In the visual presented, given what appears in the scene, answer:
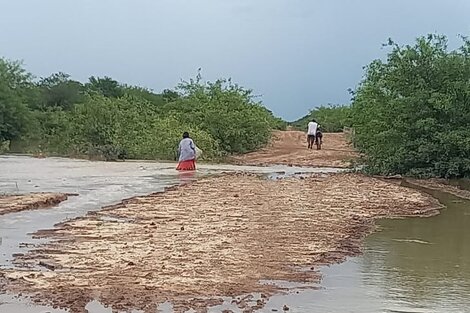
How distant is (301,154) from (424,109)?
45.1 ft

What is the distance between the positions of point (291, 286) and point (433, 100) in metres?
18.5

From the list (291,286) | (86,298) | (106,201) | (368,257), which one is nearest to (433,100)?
(106,201)

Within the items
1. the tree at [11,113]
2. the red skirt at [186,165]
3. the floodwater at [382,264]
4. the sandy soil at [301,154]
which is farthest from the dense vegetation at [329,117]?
the floodwater at [382,264]

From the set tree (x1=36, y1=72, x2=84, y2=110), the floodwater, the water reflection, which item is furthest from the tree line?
tree (x1=36, y1=72, x2=84, y2=110)

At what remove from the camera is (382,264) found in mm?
11203

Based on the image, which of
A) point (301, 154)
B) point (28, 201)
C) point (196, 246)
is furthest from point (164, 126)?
point (196, 246)

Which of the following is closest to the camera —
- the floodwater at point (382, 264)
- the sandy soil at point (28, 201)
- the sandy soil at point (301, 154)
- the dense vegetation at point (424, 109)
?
the floodwater at point (382, 264)

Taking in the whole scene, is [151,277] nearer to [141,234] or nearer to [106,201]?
[141,234]

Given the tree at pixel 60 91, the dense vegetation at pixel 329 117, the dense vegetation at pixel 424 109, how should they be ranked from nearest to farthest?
the dense vegetation at pixel 424 109 < the dense vegetation at pixel 329 117 < the tree at pixel 60 91

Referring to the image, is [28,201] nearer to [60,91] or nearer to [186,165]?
[186,165]

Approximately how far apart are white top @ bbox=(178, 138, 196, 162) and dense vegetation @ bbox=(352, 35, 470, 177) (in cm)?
685

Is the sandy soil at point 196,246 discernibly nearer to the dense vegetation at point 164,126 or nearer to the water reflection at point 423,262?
the water reflection at point 423,262

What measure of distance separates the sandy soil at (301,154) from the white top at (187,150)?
814 cm

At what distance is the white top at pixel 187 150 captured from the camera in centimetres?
2953
